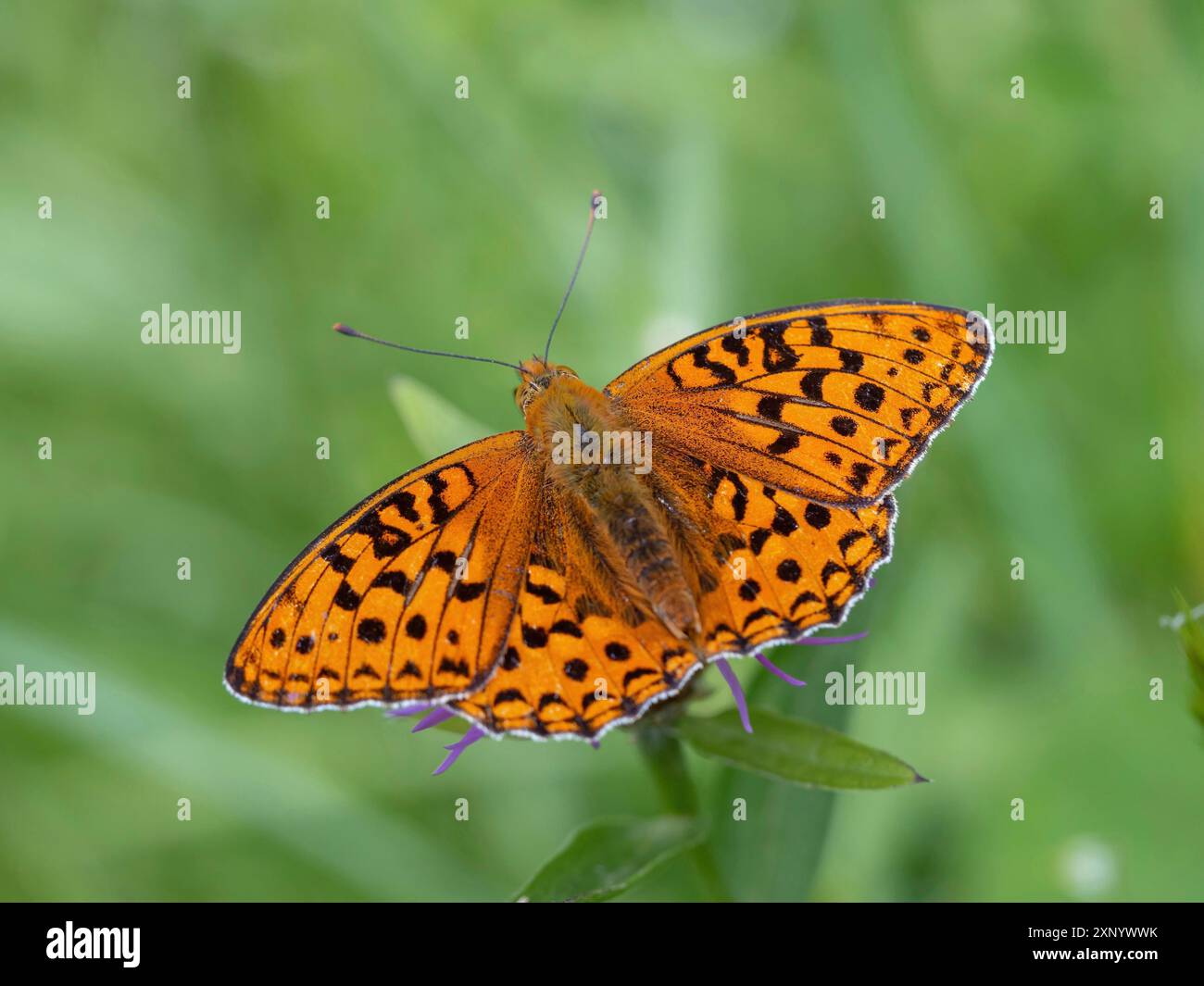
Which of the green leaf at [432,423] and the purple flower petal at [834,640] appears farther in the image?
the green leaf at [432,423]

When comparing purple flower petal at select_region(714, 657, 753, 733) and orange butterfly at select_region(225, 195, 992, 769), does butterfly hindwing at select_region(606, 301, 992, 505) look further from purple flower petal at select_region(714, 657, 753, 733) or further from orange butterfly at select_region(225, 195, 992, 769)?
purple flower petal at select_region(714, 657, 753, 733)

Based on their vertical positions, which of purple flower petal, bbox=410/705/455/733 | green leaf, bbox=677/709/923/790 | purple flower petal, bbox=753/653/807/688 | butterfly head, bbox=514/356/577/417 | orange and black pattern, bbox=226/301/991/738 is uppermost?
butterfly head, bbox=514/356/577/417

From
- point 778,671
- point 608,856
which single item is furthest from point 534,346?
point 608,856

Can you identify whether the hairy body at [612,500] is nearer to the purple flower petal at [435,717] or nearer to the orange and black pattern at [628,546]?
the orange and black pattern at [628,546]

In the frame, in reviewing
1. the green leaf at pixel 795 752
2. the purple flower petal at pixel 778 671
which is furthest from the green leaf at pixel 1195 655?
the purple flower petal at pixel 778 671

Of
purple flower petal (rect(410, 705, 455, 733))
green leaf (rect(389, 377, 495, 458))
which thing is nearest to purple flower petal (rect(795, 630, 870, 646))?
purple flower petal (rect(410, 705, 455, 733))

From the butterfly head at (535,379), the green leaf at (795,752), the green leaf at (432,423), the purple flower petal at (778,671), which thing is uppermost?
the butterfly head at (535,379)
